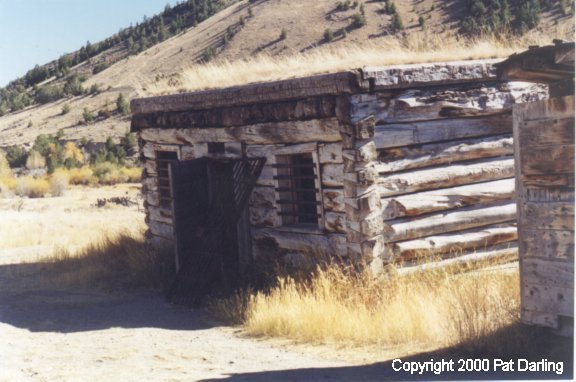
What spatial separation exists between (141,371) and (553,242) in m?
3.58

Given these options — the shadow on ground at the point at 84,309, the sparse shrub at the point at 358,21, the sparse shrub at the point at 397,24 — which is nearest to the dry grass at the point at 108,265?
the shadow on ground at the point at 84,309

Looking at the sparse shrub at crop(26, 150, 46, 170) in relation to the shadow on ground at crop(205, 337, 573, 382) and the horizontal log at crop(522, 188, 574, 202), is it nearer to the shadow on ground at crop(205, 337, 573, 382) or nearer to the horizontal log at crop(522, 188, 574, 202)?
the shadow on ground at crop(205, 337, 573, 382)

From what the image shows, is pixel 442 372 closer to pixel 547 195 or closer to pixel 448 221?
pixel 547 195

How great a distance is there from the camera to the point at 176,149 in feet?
34.4

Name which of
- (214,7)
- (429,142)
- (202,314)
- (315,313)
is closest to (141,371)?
(315,313)

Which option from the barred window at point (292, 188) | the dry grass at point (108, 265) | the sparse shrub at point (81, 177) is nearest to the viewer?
the barred window at point (292, 188)

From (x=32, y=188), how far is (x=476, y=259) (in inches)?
709

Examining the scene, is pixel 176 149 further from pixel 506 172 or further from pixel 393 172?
pixel 506 172

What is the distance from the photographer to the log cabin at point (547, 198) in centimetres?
527

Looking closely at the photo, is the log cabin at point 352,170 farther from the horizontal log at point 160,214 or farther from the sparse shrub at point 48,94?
the sparse shrub at point 48,94

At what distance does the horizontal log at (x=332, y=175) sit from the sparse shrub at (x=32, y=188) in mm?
16826

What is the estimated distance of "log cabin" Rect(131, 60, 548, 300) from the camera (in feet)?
25.2

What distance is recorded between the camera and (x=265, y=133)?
8.70 m

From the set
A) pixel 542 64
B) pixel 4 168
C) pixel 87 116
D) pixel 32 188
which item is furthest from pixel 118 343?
pixel 87 116
